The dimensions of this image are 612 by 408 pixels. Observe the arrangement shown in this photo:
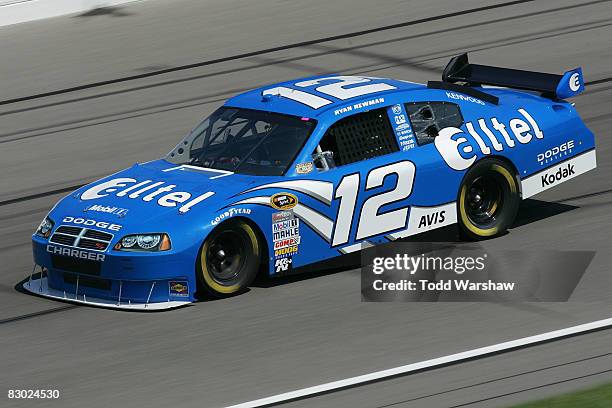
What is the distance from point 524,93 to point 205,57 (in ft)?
25.3

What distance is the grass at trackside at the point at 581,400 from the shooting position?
24.8 ft

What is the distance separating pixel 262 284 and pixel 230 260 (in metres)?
0.50

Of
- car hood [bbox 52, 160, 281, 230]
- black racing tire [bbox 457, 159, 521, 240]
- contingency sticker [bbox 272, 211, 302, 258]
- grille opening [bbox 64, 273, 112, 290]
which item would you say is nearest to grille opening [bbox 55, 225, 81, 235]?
car hood [bbox 52, 160, 281, 230]

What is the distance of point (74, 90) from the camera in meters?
17.6

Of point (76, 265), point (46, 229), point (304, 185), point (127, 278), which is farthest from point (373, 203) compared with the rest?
point (46, 229)

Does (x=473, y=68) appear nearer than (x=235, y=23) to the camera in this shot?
Yes

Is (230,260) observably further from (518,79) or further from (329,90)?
(518,79)

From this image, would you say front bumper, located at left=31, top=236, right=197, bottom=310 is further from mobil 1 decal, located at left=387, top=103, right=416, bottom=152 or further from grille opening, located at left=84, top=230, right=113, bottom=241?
mobil 1 decal, located at left=387, top=103, right=416, bottom=152

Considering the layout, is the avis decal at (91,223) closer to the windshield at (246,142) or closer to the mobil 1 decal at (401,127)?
the windshield at (246,142)

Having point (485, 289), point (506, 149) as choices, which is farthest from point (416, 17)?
point (485, 289)

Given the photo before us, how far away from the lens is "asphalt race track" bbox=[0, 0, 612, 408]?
27.3 ft

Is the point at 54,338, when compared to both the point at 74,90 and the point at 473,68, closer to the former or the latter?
the point at 473,68

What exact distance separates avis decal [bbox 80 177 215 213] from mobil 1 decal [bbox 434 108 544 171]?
2249mm

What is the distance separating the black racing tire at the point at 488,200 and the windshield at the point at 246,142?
161cm
